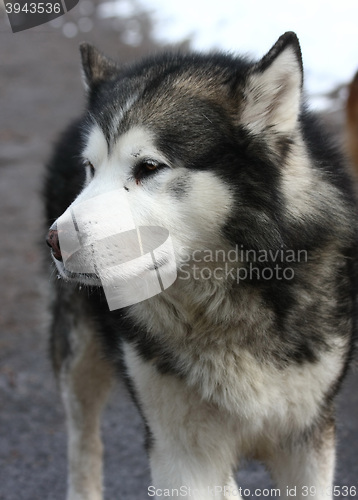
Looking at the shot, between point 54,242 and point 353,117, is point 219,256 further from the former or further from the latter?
point 353,117

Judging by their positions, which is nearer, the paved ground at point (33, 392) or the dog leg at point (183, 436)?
the dog leg at point (183, 436)

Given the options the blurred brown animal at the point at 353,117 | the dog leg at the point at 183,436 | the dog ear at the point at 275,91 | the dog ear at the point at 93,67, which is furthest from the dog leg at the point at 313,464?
the blurred brown animal at the point at 353,117

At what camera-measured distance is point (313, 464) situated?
3066mm

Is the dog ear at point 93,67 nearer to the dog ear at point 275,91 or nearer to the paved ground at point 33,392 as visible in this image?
the dog ear at point 275,91

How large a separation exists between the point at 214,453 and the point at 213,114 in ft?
4.35

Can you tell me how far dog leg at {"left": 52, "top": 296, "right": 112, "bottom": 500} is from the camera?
3.91m

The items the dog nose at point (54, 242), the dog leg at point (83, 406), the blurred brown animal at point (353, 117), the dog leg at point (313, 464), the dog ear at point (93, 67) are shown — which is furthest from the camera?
the blurred brown animal at point (353, 117)

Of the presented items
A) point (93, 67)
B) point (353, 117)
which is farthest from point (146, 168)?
point (353, 117)

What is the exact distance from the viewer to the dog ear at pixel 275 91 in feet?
8.36

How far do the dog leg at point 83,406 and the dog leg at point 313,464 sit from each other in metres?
1.23

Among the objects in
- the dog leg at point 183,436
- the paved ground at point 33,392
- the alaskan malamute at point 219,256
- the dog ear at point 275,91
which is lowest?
the paved ground at point 33,392

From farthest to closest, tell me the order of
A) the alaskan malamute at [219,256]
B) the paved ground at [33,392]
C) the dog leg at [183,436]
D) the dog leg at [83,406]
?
1. the paved ground at [33,392]
2. the dog leg at [83,406]
3. the dog leg at [183,436]
4. the alaskan malamute at [219,256]

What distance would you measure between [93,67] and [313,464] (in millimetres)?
1993

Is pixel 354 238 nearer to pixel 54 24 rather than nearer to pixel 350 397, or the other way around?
Result: pixel 350 397
